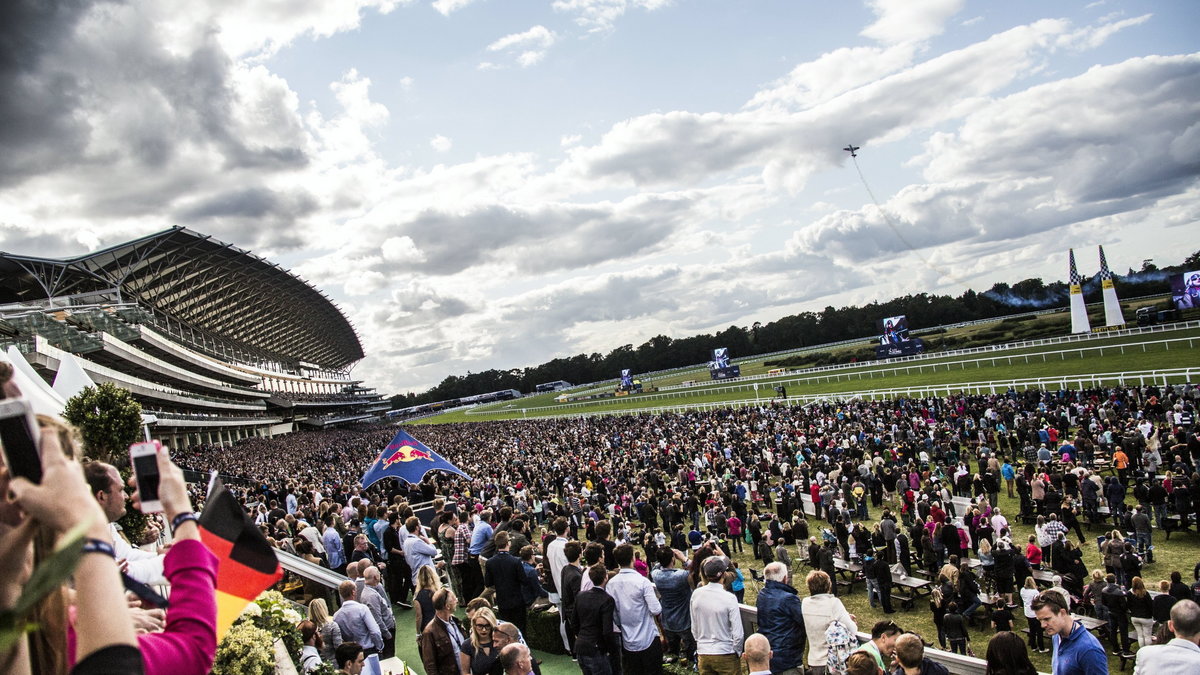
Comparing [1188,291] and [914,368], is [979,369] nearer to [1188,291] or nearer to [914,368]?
[914,368]

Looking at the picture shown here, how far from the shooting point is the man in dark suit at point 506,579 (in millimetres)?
8047

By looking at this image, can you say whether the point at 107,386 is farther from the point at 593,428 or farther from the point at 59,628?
the point at 593,428

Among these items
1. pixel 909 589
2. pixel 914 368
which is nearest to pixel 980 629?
pixel 909 589

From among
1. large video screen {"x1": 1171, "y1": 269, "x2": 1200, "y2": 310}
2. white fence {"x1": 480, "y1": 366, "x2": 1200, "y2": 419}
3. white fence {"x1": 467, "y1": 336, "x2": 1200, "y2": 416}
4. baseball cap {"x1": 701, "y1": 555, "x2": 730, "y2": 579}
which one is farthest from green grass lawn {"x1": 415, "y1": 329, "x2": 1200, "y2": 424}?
baseball cap {"x1": 701, "y1": 555, "x2": 730, "y2": 579}

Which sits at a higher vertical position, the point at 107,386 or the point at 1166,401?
the point at 107,386

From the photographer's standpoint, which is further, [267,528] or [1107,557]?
[267,528]

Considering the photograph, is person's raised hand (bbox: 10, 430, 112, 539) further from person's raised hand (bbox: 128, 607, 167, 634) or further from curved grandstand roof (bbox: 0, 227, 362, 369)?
curved grandstand roof (bbox: 0, 227, 362, 369)

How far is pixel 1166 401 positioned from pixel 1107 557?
639 inches

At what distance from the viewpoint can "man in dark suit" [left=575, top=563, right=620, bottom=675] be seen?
607 cm

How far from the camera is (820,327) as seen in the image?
396ft

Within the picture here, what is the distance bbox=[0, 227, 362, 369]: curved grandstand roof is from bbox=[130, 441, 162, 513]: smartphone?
2291 inches

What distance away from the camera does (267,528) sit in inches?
559

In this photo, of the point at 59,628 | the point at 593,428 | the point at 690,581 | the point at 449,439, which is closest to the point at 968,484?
the point at 690,581

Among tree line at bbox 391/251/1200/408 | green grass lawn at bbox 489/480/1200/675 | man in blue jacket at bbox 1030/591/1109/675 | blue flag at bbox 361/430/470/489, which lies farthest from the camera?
tree line at bbox 391/251/1200/408
